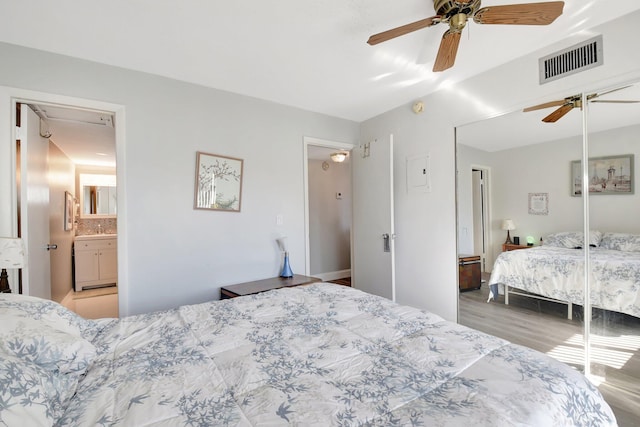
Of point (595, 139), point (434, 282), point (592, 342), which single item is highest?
point (595, 139)

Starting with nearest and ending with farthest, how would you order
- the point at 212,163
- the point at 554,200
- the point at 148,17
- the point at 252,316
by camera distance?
the point at 252,316
the point at 148,17
the point at 554,200
the point at 212,163

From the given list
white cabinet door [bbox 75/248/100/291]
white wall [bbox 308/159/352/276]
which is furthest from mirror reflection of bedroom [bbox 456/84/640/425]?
Answer: white cabinet door [bbox 75/248/100/291]

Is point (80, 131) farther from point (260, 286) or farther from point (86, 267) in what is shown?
point (260, 286)

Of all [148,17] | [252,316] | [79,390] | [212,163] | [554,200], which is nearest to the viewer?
[79,390]

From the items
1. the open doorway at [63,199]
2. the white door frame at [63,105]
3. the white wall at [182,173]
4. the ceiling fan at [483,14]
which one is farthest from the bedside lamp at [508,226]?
the open doorway at [63,199]

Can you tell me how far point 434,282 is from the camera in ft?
9.77

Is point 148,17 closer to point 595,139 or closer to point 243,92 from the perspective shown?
point 243,92

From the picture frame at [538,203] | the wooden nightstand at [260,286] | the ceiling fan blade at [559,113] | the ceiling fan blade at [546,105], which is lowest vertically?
the wooden nightstand at [260,286]

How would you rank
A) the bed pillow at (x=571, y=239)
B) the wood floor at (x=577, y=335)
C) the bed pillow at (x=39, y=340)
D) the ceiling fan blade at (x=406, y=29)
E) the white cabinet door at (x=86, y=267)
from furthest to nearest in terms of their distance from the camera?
1. the white cabinet door at (x=86, y=267)
2. the bed pillow at (x=571, y=239)
3. the wood floor at (x=577, y=335)
4. the ceiling fan blade at (x=406, y=29)
5. the bed pillow at (x=39, y=340)

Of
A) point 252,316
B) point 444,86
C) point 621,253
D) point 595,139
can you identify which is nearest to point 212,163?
point 252,316

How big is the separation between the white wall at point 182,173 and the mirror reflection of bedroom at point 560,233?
73.9 inches

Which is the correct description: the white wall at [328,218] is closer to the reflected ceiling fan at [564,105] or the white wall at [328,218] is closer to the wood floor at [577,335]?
the wood floor at [577,335]

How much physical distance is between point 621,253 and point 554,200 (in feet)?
1.68

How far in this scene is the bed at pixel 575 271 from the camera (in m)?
1.94
